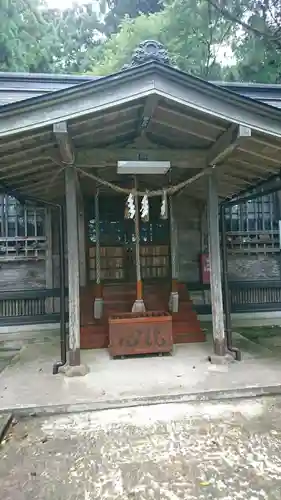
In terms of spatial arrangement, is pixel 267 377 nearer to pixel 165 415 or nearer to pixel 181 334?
pixel 165 415

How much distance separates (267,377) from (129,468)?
6.88 ft

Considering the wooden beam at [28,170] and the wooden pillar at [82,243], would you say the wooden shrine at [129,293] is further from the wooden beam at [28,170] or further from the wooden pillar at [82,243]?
the wooden beam at [28,170]

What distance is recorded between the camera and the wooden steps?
5594mm

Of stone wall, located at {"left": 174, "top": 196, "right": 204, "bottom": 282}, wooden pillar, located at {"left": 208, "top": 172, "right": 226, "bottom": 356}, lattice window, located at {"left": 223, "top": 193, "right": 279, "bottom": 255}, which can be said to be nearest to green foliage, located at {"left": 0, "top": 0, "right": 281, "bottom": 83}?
lattice window, located at {"left": 223, "top": 193, "right": 279, "bottom": 255}

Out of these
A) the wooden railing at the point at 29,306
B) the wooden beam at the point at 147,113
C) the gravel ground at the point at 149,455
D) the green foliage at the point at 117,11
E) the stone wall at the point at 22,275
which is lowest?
the gravel ground at the point at 149,455

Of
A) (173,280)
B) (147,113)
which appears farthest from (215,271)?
(147,113)

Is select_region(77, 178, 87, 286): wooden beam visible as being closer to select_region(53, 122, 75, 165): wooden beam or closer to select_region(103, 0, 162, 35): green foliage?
select_region(53, 122, 75, 165): wooden beam

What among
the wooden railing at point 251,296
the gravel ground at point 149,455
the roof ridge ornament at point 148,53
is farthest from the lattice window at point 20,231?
the gravel ground at point 149,455

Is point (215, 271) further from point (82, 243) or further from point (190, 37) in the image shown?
point (190, 37)

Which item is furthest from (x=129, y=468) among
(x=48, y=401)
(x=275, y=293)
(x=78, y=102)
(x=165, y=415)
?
(x=275, y=293)

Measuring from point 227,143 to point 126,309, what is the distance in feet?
10.0

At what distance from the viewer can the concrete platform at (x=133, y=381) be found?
356 centimetres

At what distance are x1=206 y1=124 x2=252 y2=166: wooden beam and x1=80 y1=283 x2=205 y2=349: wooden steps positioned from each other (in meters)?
2.48

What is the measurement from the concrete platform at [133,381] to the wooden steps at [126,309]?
39 centimetres
